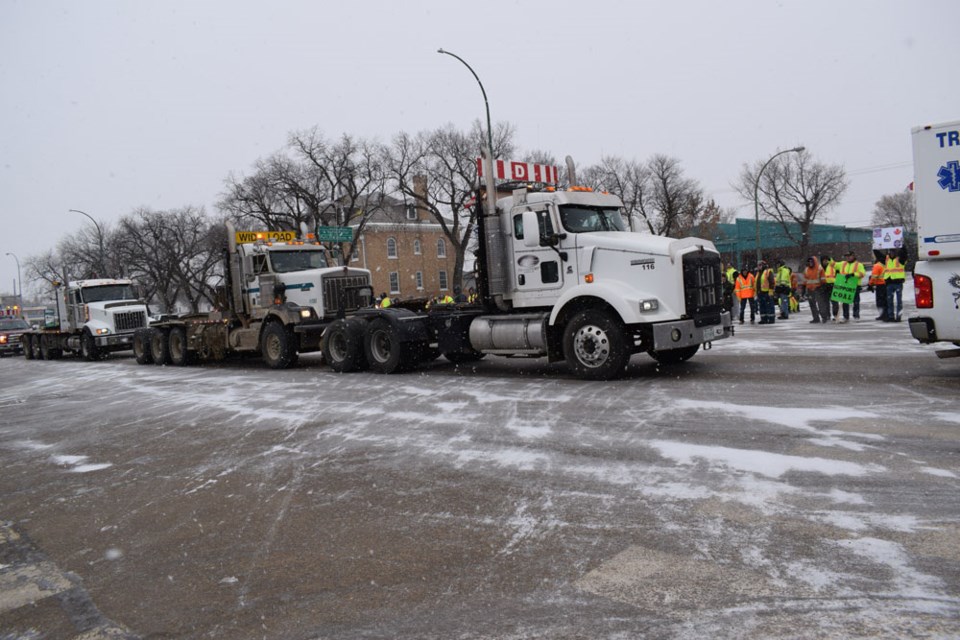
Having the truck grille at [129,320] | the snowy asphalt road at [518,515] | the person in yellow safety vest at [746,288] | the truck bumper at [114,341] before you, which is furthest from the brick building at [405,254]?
the snowy asphalt road at [518,515]

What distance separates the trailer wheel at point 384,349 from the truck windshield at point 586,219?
12.9ft

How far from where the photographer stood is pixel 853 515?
442 centimetres

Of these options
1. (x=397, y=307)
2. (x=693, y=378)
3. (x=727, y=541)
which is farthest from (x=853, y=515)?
(x=397, y=307)

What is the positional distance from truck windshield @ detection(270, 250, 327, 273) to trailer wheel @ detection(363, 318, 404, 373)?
11.9 feet

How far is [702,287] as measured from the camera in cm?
1059

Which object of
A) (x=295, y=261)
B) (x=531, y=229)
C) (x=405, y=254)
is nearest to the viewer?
(x=531, y=229)

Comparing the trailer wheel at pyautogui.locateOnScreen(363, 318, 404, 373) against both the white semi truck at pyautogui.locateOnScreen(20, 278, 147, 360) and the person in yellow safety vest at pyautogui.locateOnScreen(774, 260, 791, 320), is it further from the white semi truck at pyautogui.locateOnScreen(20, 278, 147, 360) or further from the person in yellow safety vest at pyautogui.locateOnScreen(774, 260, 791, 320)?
the white semi truck at pyautogui.locateOnScreen(20, 278, 147, 360)

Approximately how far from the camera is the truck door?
11.3 meters

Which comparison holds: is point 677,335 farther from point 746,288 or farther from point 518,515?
point 746,288

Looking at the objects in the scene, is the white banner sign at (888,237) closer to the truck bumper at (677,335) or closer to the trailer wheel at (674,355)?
the trailer wheel at (674,355)

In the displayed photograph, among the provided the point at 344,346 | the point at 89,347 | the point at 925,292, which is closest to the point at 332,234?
the point at 344,346

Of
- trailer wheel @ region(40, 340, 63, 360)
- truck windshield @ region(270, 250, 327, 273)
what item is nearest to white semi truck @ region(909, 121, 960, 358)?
truck windshield @ region(270, 250, 327, 273)

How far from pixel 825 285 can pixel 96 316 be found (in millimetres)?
23682

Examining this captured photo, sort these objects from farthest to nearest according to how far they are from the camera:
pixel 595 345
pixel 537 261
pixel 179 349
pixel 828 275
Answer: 1. pixel 179 349
2. pixel 828 275
3. pixel 537 261
4. pixel 595 345
